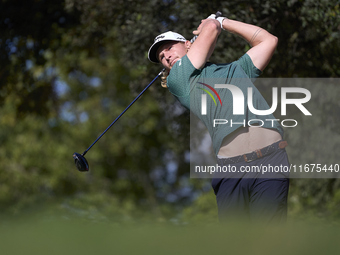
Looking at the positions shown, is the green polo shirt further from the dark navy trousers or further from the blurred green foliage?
the blurred green foliage

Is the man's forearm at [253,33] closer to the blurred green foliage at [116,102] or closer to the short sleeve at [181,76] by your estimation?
the short sleeve at [181,76]

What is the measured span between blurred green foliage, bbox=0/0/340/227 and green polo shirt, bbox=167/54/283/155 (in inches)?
31.2

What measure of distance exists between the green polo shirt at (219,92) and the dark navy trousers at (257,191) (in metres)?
0.19

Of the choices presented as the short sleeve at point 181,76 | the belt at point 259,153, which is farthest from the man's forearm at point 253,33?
the belt at point 259,153

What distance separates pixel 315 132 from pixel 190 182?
644cm

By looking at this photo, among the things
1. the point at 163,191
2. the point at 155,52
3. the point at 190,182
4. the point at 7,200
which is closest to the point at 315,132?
the point at 155,52

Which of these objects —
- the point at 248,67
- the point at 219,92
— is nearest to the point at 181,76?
the point at 219,92

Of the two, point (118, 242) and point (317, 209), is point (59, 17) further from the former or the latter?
point (118, 242)

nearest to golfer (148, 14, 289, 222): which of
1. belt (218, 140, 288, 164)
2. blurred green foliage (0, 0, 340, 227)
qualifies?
belt (218, 140, 288, 164)

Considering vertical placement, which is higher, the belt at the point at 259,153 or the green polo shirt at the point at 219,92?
the green polo shirt at the point at 219,92

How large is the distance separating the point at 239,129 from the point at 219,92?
23 cm

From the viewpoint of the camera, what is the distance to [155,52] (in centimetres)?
293

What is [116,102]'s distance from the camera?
1420cm

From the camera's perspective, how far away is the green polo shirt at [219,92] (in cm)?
250
